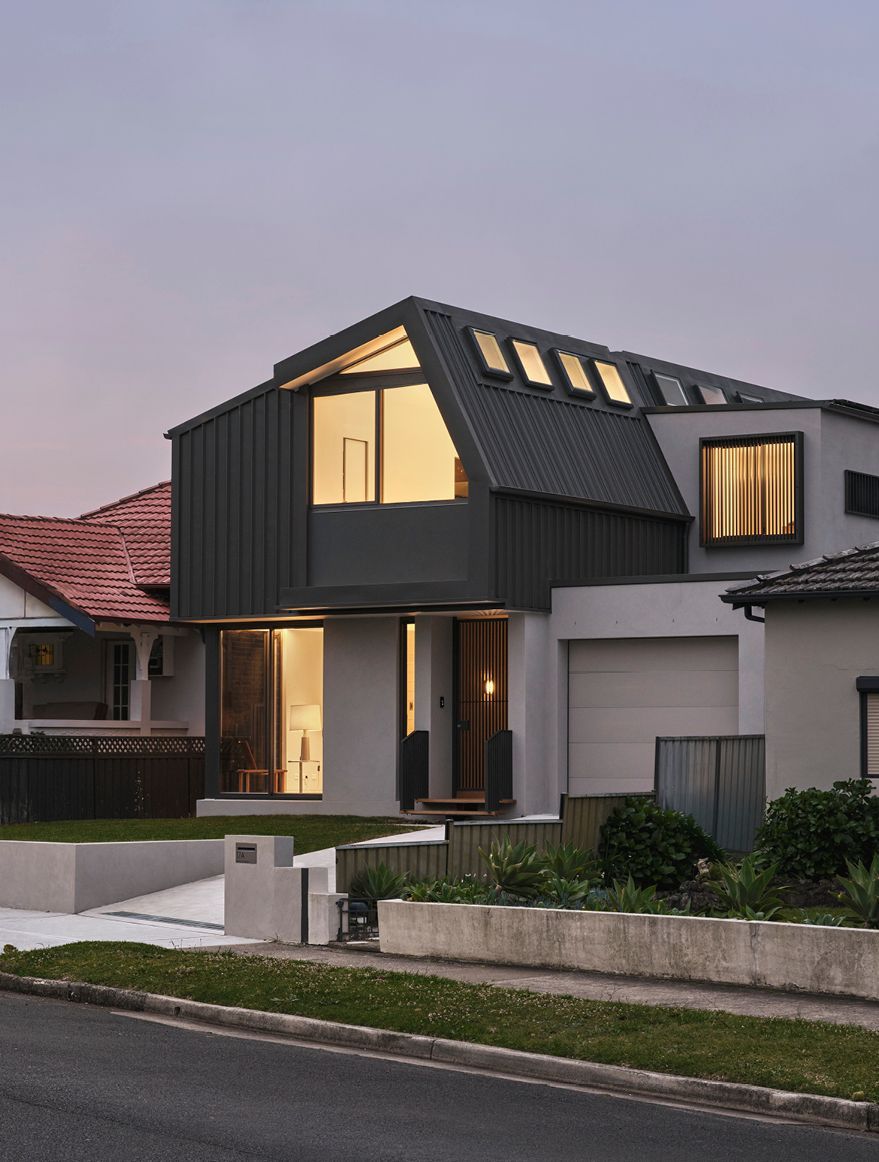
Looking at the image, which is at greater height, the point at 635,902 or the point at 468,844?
the point at 468,844

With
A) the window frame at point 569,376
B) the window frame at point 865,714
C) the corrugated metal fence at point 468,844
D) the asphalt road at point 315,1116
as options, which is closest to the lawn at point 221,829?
the corrugated metal fence at point 468,844

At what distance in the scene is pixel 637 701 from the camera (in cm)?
2889

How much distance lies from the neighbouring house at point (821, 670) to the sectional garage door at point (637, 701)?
5.74 meters

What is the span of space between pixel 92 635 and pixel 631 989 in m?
18.9

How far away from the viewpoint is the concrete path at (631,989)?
44.8ft

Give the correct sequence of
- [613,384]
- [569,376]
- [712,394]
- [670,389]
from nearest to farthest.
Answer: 1. [569,376]
2. [613,384]
3. [670,389]
4. [712,394]

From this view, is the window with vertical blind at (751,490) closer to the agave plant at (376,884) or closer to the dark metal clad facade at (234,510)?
the dark metal clad facade at (234,510)

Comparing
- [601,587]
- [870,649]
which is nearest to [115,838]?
[601,587]

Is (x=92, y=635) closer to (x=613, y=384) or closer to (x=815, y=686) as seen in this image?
(x=613, y=384)

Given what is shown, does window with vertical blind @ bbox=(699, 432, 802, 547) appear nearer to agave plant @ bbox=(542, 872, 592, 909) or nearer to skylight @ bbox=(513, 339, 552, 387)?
skylight @ bbox=(513, 339, 552, 387)

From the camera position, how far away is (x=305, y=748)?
3117cm

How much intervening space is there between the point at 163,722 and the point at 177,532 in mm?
3579

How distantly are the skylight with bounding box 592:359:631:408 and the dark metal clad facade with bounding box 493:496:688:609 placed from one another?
7.27 ft

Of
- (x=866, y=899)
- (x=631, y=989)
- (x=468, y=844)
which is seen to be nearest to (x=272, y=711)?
(x=468, y=844)
